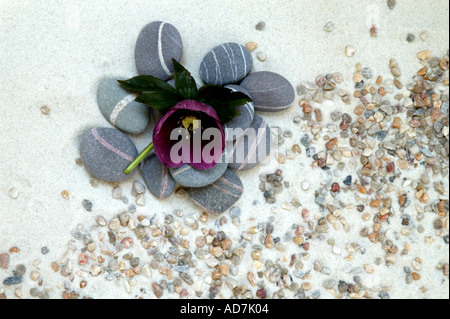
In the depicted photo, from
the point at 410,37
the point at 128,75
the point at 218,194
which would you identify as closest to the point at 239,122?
the point at 218,194

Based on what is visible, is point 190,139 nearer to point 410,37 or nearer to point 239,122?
point 239,122

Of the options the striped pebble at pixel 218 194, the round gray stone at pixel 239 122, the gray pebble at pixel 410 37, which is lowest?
the striped pebble at pixel 218 194

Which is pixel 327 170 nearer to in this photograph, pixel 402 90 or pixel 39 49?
pixel 402 90

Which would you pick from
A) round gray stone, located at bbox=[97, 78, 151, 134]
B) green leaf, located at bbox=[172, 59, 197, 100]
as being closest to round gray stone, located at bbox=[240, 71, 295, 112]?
green leaf, located at bbox=[172, 59, 197, 100]

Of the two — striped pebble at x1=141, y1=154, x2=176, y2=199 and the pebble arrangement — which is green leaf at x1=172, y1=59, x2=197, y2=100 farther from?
striped pebble at x1=141, y1=154, x2=176, y2=199

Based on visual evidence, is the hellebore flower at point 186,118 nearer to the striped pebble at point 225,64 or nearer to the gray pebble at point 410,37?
the striped pebble at point 225,64

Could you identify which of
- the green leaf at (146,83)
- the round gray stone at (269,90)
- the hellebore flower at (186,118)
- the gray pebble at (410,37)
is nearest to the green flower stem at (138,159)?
the hellebore flower at (186,118)
